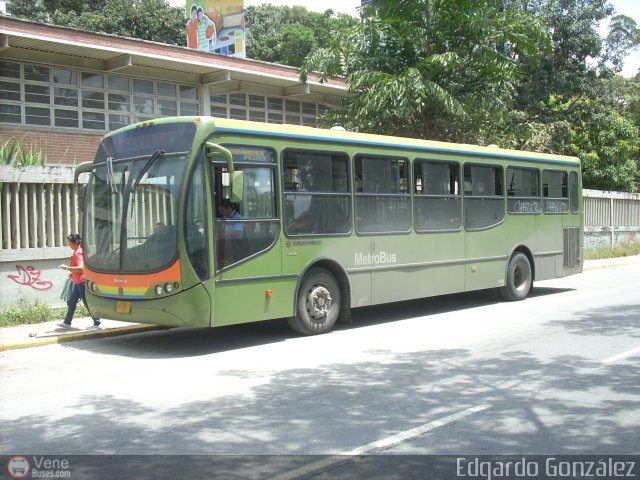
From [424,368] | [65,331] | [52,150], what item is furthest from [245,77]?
[424,368]

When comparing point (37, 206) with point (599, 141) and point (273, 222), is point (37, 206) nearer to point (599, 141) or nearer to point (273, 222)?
point (273, 222)

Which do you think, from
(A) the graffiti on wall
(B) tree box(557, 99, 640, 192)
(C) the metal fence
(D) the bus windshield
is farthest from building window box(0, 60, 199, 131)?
(B) tree box(557, 99, 640, 192)

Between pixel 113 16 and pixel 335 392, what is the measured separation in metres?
35.2

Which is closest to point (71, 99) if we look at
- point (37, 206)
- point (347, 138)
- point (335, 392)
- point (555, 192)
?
point (37, 206)

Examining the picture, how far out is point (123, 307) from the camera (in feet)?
30.9

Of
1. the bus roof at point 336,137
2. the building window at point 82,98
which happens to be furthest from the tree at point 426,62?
the building window at point 82,98

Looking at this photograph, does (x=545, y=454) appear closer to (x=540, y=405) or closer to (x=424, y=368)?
(x=540, y=405)

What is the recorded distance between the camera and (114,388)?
7246 millimetres

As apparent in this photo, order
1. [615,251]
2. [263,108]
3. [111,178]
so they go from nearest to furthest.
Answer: [111,178] → [263,108] → [615,251]

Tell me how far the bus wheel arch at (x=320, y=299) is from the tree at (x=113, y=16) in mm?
30079

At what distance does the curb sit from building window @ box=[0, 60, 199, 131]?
9.39 metres

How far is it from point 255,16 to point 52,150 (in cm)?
3837

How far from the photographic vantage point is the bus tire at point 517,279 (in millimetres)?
14305

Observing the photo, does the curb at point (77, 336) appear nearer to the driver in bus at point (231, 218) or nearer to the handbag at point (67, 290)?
the handbag at point (67, 290)
